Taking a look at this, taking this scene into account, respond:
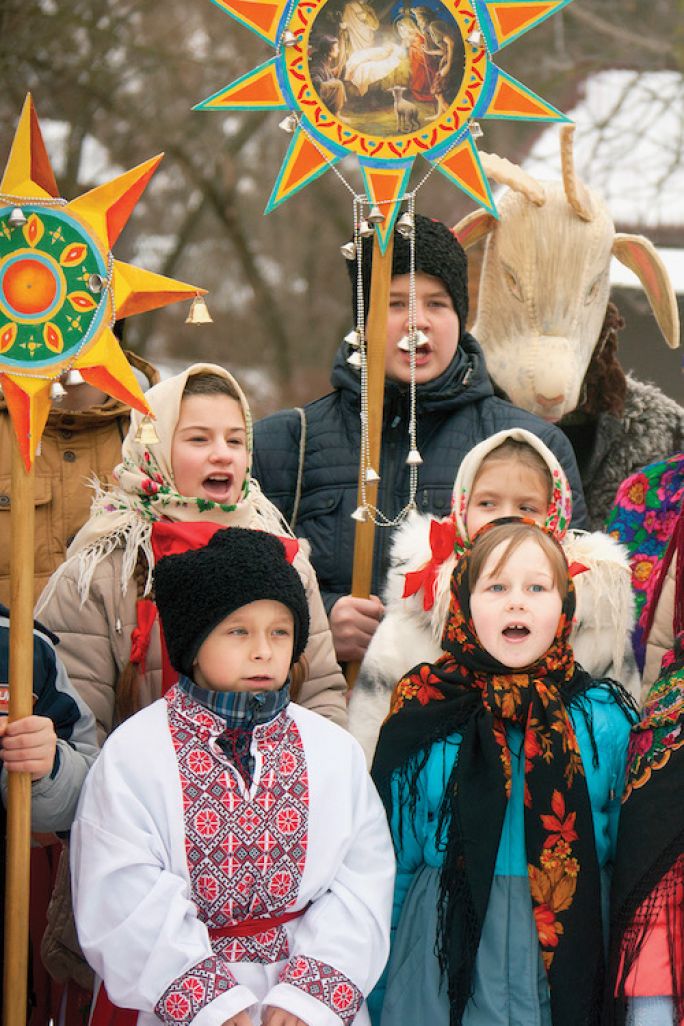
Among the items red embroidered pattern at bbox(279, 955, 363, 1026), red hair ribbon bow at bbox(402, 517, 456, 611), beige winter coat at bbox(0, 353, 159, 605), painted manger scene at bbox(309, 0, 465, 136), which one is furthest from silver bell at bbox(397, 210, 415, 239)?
red embroidered pattern at bbox(279, 955, 363, 1026)

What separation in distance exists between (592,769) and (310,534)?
1.03 meters

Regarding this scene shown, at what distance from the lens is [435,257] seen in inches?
138

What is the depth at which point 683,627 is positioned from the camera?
282cm

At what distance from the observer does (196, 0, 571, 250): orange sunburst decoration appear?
10.3 ft

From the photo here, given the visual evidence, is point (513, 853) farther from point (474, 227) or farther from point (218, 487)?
point (474, 227)

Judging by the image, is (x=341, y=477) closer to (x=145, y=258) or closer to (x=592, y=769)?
(x=592, y=769)

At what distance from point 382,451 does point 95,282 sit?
3.43ft

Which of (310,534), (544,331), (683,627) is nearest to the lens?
(683,627)

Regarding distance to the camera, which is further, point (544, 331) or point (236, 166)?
point (236, 166)

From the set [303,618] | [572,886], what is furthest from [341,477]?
[572,886]

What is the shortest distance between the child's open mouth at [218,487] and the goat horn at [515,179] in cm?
146

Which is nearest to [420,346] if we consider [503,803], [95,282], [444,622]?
[444,622]

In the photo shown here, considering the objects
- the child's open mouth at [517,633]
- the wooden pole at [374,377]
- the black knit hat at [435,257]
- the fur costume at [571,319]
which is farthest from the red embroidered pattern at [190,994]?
the fur costume at [571,319]

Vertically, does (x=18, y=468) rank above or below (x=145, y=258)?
below
